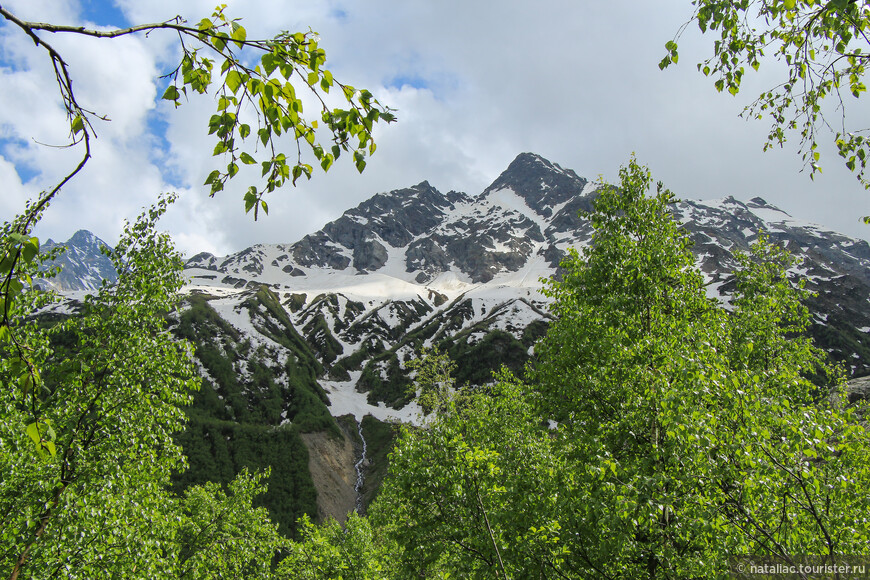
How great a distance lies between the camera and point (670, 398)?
19.6ft

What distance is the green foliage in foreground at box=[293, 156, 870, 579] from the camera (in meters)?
5.82

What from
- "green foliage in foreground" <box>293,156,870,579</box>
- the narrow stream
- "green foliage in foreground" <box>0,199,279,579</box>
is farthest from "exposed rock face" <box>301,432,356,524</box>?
"green foliage in foreground" <box>293,156,870,579</box>

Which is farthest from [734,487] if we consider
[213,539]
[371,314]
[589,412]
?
[371,314]

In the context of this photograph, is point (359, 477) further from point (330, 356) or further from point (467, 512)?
point (467, 512)

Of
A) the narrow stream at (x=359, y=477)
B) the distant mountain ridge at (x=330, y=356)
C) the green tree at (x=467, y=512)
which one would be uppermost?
the distant mountain ridge at (x=330, y=356)

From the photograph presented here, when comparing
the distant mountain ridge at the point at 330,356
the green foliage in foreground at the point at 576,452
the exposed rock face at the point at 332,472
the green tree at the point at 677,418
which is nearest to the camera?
the green tree at the point at 677,418

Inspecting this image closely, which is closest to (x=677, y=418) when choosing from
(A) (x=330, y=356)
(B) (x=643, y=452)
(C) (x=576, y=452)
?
(B) (x=643, y=452)

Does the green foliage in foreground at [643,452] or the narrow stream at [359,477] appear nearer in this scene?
the green foliage in foreground at [643,452]

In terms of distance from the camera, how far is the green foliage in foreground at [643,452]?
5820 mm

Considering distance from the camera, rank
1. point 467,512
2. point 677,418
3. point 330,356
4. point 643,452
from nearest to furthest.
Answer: point 677,418
point 643,452
point 467,512
point 330,356

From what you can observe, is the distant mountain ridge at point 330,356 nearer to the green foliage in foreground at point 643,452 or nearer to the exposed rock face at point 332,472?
the exposed rock face at point 332,472

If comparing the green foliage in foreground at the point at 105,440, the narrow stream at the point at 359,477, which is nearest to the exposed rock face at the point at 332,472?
the narrow stream at the point at 359,477

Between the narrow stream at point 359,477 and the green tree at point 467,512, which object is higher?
the green tree at point 467,512

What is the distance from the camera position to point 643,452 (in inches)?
365
